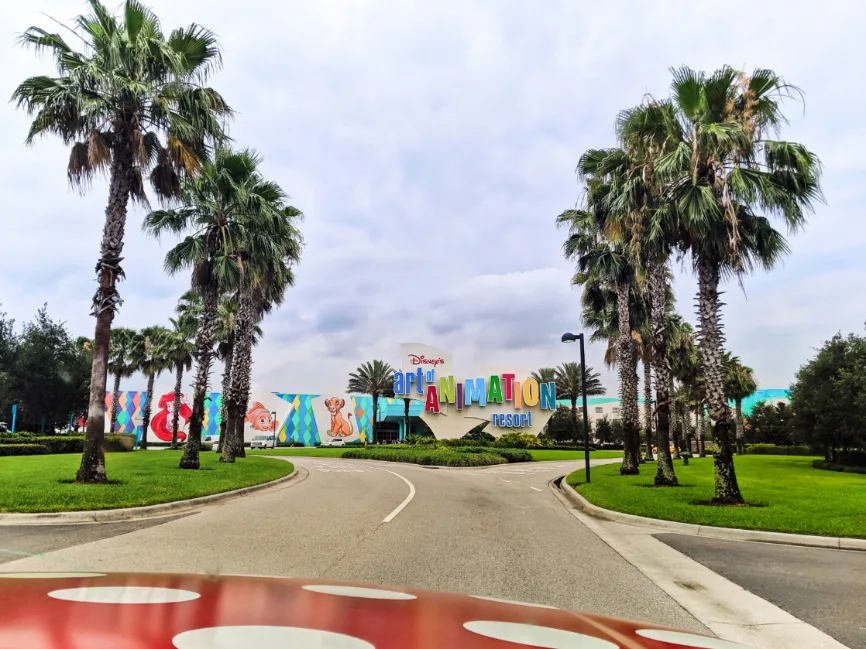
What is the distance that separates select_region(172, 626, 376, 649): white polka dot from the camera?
5.31ft

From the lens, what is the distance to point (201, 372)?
72.5ft

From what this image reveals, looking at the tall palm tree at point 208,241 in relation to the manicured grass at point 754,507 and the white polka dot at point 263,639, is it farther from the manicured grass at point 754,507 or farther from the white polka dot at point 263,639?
the white polka dot at point 263,639

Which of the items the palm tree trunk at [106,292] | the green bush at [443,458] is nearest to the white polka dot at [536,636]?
the palm tree trunk at [106,292]

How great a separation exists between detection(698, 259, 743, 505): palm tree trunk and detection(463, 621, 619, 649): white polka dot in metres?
12.7

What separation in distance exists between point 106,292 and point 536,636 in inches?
603

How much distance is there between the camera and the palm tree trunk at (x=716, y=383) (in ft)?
44.1

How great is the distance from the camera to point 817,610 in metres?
5.57

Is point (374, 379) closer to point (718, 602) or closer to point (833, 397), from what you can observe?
point (833, 397)

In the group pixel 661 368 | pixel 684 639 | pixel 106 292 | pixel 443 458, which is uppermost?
pixel 106 292

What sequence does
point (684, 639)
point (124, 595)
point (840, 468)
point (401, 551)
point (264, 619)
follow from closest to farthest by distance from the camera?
point (264, 619) < point (124, 595) < point (684, 639) < point (401, 551) < point (840, 468)

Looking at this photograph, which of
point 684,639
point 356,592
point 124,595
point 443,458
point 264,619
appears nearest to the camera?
point 264,619

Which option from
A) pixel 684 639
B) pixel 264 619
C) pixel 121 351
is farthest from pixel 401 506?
pixel 121 351

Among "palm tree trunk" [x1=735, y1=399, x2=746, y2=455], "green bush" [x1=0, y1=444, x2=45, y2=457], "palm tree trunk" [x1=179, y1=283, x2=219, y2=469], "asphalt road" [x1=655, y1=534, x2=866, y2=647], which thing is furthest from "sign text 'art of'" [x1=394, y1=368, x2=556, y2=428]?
"asphalt road" [x1=655, y1=534, x2=866, y2=647]

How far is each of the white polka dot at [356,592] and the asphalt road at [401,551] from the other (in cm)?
128
